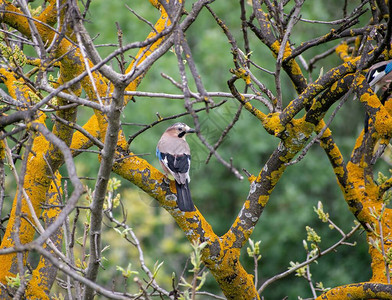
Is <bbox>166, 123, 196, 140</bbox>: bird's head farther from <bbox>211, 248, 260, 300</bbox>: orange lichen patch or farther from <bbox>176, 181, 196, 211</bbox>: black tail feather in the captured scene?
<bbox>211, 248, 260, 300</bbox>: orange lichen patch

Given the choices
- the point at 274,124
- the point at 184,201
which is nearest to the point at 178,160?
the point at 184,201

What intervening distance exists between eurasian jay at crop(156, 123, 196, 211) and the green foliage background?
3.79 meters

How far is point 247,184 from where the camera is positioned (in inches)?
394

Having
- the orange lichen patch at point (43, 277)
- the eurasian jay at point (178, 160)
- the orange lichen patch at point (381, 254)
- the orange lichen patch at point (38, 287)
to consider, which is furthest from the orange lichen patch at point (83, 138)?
the orange lichen patch at point (381, 254)

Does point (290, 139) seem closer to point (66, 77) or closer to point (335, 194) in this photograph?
point (66, 77)

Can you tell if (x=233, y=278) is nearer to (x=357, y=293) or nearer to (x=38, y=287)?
(x=357, y=293)

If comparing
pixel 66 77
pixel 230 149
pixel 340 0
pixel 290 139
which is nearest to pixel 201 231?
pixel 290 139

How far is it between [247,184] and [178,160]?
20.0ft

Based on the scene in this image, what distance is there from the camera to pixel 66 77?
10.1ft

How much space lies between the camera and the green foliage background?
30.2 ft

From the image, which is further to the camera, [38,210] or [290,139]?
[38,210]

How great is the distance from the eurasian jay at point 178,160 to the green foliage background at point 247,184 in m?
3.79

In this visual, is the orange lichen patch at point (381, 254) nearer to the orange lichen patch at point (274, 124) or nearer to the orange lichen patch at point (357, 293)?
the orange lichen patch at point (357, 293)

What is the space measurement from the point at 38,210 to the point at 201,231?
106cm
